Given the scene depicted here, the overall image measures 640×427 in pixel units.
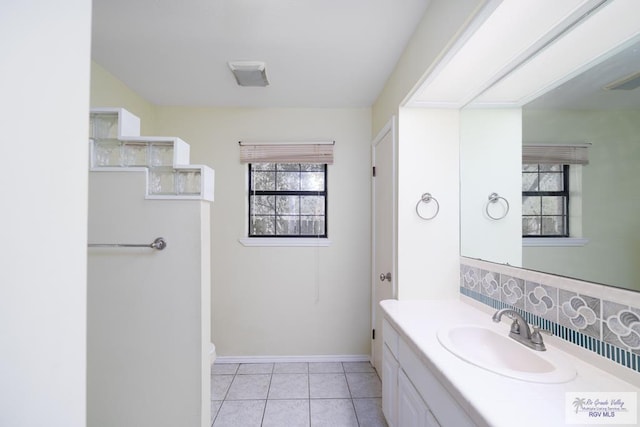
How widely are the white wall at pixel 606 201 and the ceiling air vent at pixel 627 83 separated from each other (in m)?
Answer: 0.08

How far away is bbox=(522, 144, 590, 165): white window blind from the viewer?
1.01 m

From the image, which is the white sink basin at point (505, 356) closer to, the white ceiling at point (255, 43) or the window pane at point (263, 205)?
the white ceiling at point (255, 43)

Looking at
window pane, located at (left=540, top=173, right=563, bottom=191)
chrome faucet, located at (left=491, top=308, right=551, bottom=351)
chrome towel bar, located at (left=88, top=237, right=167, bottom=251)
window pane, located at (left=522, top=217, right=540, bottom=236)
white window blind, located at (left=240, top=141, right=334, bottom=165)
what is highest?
white window blind, located at (left=240, top=141, right=334, bottom=165)

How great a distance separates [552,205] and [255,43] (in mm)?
1901

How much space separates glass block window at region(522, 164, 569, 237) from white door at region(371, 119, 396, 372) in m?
0.75

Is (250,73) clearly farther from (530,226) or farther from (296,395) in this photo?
(296,395)

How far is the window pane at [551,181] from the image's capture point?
3.62 ft

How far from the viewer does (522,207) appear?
50.7 inches

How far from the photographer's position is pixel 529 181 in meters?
1.25

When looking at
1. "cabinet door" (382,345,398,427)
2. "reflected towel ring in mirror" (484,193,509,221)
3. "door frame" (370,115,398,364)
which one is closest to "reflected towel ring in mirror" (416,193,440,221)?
"door frame" (370,115,398,364)

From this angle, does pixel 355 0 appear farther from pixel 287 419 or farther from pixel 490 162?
pixel 287 419

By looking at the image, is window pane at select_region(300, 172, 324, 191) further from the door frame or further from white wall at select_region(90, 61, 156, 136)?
white wall at select_region(90, 61, 156, 136)

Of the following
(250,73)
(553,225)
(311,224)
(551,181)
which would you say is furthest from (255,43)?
(553,225)

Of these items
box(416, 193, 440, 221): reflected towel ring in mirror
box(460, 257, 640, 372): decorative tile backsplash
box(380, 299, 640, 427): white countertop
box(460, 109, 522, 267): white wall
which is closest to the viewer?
box(380, 299, 640, 427): white countertop
